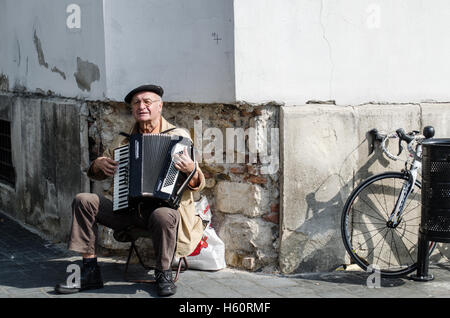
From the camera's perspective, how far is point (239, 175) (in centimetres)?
565

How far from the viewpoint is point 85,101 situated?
20.1 ft

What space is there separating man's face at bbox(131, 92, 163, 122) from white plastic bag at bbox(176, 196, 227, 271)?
0.93 meters

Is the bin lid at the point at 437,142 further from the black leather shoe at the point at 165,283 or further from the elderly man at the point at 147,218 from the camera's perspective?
the black leather shoe at the point at 165,283

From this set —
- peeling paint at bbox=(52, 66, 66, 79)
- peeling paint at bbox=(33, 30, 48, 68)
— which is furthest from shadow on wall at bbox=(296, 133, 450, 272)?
peeling paint at bbox=(33, 30, 48, 68)

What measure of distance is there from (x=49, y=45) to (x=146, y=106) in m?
2.05

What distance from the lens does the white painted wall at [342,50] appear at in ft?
17.7

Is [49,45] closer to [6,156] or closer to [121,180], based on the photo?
[6,156]

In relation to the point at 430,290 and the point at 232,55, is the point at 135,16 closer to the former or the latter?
the point at 232,55

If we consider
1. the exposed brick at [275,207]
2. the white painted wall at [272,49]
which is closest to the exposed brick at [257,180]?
the exposed brick at [275,207]

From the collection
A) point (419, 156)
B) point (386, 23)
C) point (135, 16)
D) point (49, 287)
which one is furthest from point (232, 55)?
point (49, 287)

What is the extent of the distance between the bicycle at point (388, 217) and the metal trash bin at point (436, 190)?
0.25 meters

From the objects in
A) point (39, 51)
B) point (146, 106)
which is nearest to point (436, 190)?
point (146, 106)

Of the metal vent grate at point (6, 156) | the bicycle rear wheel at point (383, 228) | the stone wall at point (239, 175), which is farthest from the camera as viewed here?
the metal vent grate at point (6, 156)

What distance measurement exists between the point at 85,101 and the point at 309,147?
2.11 meters
